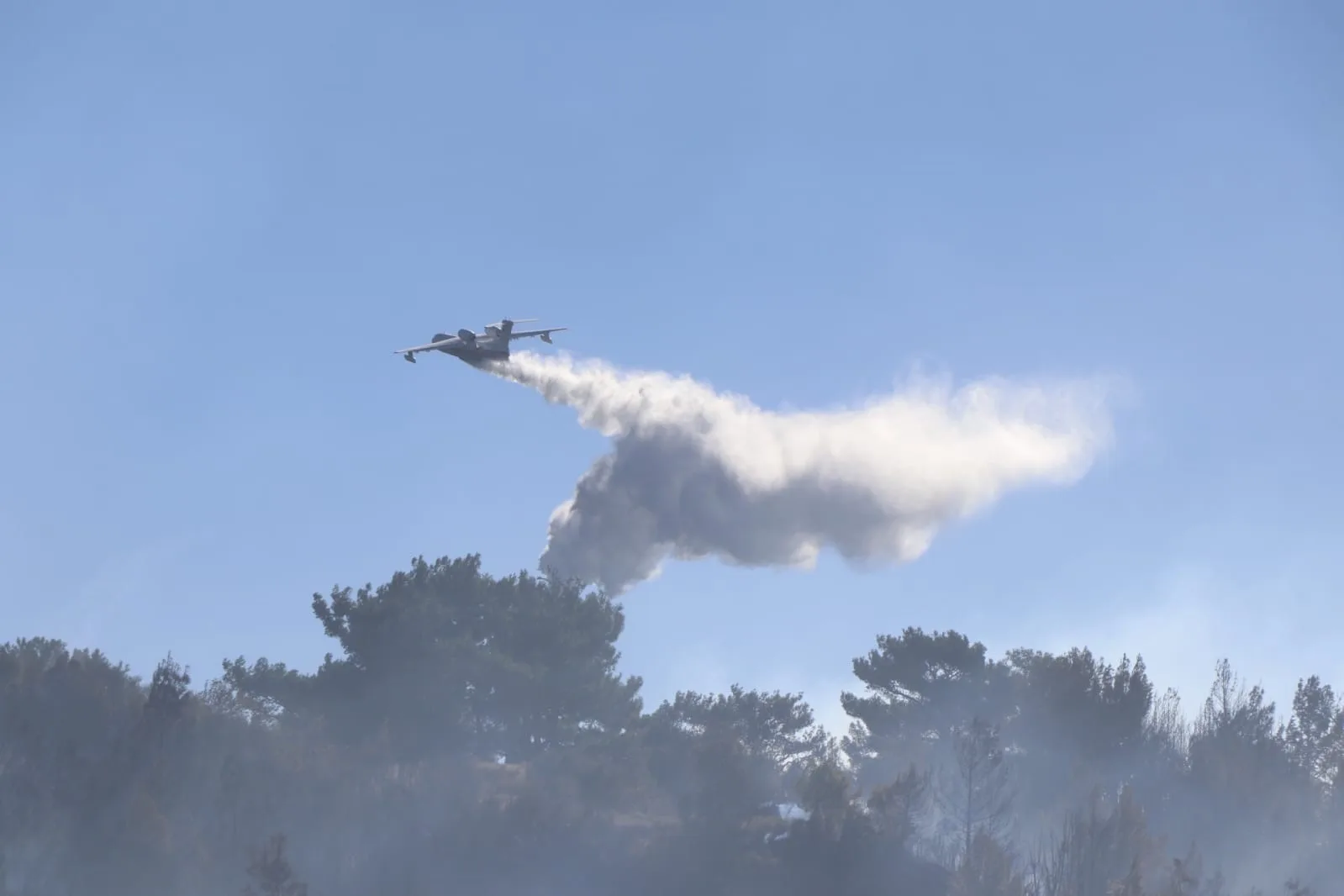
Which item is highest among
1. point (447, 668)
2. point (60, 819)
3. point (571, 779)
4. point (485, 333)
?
point (485, 333)

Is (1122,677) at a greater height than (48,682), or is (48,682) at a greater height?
(1122,677)

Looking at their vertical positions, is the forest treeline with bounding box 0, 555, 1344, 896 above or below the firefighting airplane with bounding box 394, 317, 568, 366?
below

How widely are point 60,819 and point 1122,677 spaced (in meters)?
53.4

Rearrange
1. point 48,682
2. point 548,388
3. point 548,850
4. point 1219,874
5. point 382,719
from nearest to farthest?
point 1219,874 < point 548,850 < point 48,682 < point 382,719 < point 548,388

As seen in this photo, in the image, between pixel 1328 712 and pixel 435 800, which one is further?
pixel 1328 712

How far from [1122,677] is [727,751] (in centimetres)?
2703

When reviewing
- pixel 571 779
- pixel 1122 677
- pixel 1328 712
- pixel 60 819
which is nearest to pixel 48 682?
pixel 60 819

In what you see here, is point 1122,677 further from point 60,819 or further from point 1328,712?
point 60,819

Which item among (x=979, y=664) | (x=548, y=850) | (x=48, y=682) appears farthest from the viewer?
(x=979, y=664)

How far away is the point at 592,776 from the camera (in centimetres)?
7662

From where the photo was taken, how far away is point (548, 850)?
229ft

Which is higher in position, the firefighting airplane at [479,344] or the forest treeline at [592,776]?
the firefighting airplane at [479,344]

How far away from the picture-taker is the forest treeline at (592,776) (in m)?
64.2

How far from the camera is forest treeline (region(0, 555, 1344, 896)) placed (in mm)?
64250
